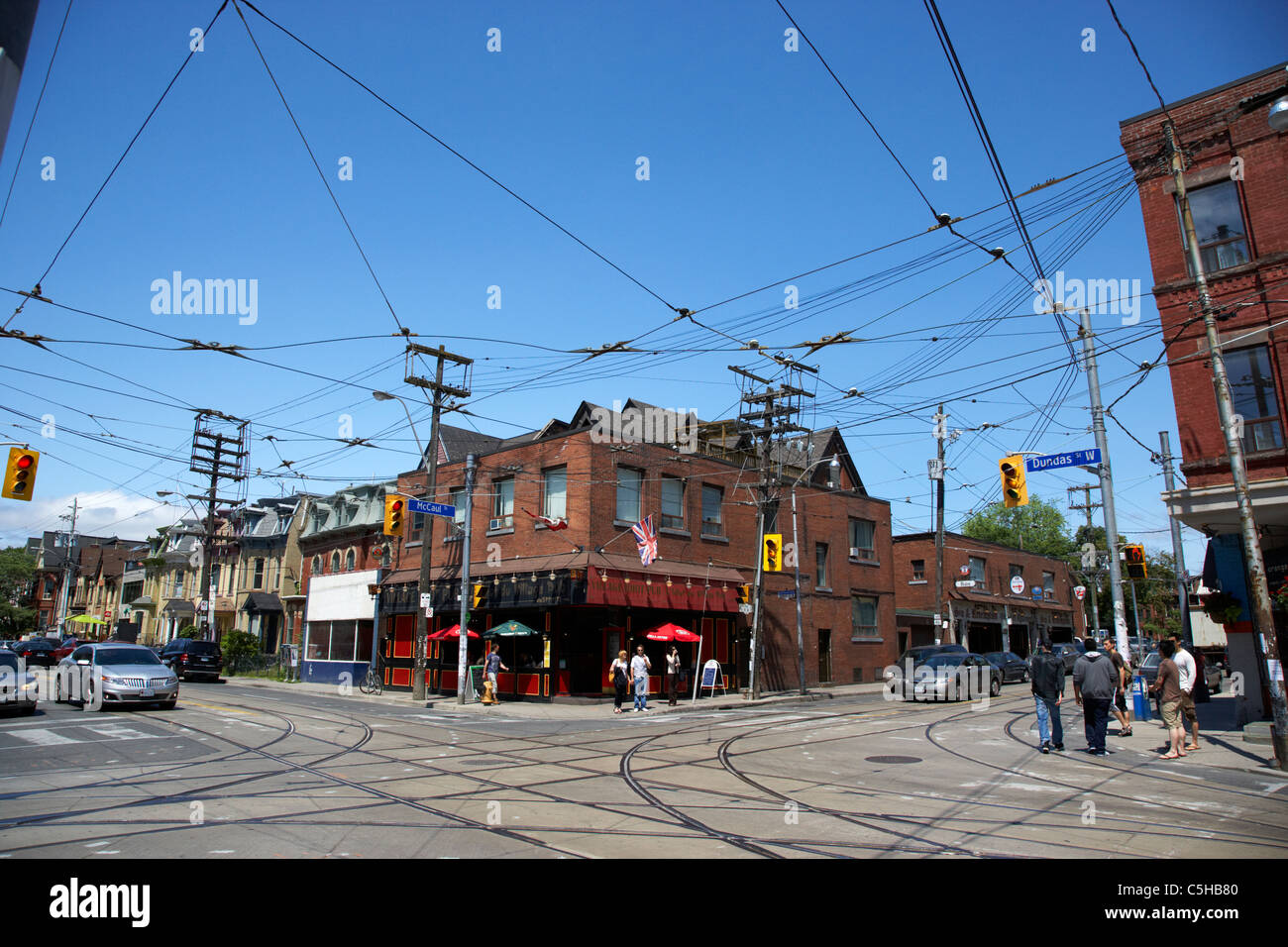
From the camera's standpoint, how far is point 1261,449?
1639cm

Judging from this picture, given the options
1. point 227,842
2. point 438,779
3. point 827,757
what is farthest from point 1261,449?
point 227,842

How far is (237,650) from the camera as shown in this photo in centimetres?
4247

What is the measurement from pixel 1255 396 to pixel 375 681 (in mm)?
31143

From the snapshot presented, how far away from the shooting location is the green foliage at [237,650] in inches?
1671

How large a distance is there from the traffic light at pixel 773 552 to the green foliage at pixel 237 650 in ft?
101

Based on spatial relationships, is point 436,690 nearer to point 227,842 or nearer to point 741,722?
point 741,722

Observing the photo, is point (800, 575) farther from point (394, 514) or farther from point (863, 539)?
point (394, 514)

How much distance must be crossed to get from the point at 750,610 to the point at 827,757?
601 inches

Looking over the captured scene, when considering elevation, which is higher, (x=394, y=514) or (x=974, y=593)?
(x=394, y=514)

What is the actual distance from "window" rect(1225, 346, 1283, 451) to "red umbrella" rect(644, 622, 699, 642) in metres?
17.0

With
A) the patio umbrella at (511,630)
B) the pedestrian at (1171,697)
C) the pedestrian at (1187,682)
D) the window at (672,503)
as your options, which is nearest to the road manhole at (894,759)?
the pedestrian at (1171,697)

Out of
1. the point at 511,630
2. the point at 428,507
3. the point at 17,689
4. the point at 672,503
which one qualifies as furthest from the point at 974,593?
the point at 17,689

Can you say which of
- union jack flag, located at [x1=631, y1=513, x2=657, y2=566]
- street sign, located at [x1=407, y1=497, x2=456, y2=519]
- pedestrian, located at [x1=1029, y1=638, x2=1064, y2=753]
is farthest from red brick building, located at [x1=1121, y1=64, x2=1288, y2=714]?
street sign, located at [x1=407, y1=497, x2=456, y2=519]

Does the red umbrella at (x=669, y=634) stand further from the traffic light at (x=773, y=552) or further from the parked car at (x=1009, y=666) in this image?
the parked car at (x=1009, y=666)
